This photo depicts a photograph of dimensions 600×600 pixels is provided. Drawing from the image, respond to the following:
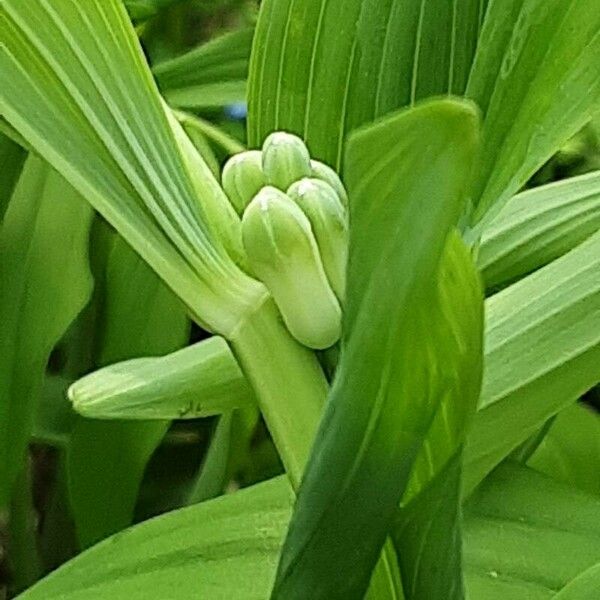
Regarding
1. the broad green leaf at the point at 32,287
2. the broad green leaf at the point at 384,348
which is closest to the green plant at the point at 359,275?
the broad green leaf at the point at 384,348

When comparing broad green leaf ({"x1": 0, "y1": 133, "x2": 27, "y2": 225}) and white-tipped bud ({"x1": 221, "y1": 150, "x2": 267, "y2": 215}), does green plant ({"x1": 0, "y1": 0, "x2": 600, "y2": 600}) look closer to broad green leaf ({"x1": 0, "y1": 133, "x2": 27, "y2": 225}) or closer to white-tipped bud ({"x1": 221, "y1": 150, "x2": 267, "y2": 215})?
white-tipped bud ({"x1": 221, "y1": 150, "x2": 267, "y2": 215})

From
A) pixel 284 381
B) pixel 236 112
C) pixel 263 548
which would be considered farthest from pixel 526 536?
pixel 236 112

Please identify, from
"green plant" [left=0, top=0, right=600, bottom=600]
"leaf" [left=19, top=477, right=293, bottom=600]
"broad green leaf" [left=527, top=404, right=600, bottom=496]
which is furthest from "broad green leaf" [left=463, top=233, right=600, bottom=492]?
"broad green leaf" [left=527, top=404, right=600, bottom=496]

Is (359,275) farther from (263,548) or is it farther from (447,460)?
(263,548)

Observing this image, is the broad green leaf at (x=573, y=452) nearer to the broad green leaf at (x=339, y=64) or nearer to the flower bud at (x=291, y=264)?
the broad green leaf at (x=339, y=64)

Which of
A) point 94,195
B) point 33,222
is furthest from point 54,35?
point 33,222

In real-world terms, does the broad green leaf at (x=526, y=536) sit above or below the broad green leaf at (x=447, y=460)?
above
